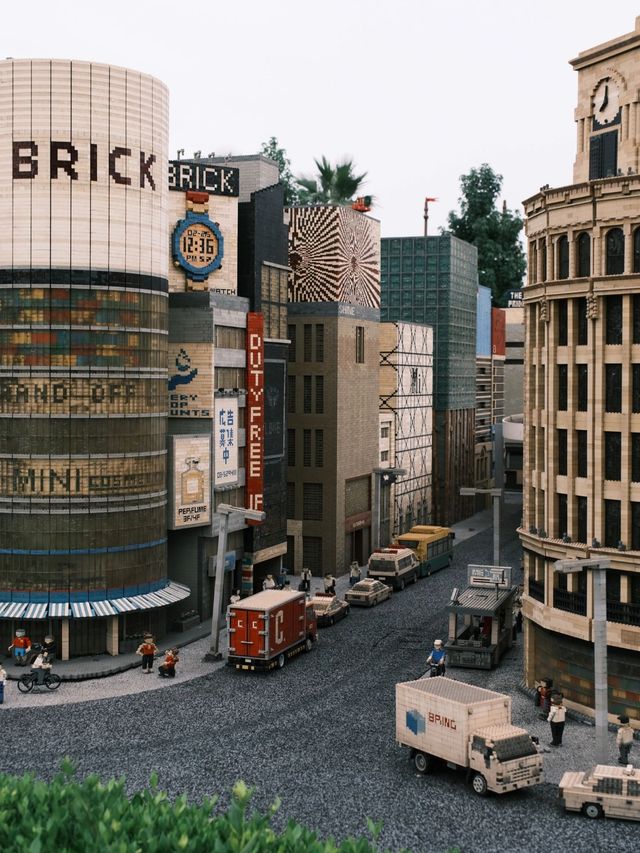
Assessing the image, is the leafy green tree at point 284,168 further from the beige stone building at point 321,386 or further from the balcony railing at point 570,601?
the balcony railing at point 570,601

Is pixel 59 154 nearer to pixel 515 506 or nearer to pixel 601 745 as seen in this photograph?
pixel 601 745

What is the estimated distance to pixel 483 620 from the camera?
177ft

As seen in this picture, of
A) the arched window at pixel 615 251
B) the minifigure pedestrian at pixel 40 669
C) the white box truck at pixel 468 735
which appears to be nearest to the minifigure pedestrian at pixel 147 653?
the minifigure pedestrian at pixel 40 669

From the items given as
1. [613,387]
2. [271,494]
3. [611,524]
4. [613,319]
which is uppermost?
[613,319]

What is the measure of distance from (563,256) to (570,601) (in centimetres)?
1387

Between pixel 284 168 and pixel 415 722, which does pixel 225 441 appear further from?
pixel 284 168

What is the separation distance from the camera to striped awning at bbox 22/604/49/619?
165ft

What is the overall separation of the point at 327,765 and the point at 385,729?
4.65 meters

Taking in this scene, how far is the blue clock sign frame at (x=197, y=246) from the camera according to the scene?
60.8m

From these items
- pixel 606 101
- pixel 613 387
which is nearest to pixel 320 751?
pixel 613 387

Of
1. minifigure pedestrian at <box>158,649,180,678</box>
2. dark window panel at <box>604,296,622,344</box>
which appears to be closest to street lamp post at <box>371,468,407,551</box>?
minifigure pedestrian at <box>158,649,180,678</box>

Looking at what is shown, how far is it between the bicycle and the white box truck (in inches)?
655

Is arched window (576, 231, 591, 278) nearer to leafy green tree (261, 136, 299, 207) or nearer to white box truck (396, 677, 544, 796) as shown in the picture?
white box truck (396, 677, 544, 796)

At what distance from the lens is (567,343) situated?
45.0m
